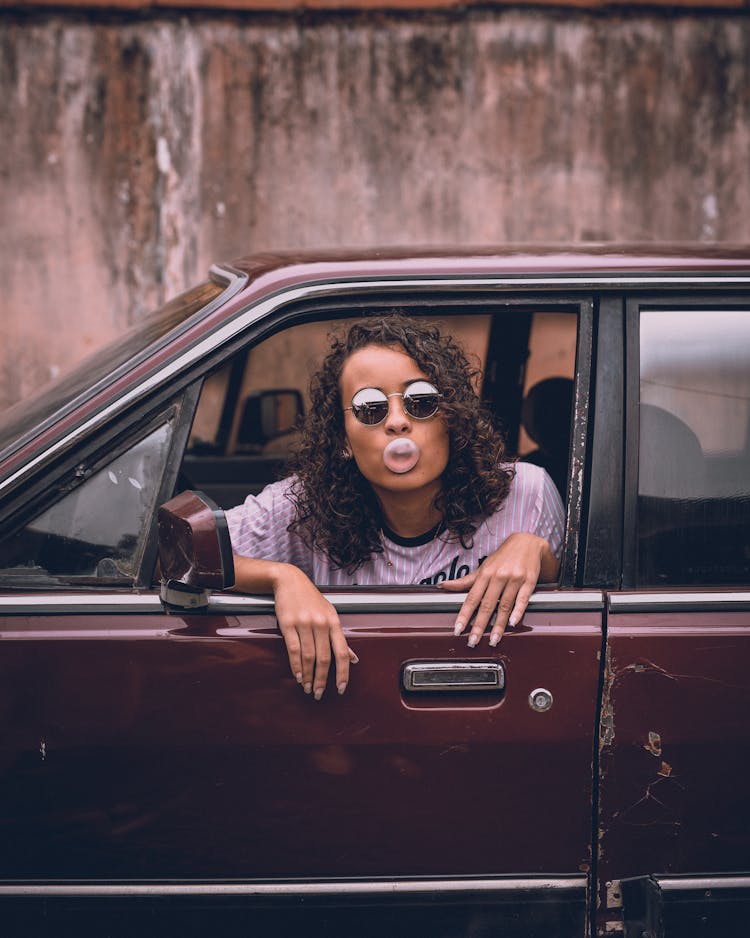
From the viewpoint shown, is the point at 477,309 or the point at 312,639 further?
the point at 477,309

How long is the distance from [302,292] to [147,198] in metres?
4.11

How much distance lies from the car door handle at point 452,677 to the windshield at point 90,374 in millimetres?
863

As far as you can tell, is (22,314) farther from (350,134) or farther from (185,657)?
(185,657)

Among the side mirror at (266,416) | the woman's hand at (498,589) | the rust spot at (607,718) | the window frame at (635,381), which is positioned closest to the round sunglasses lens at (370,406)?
the woman's hand at (498,589)

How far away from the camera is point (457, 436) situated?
2.13 m

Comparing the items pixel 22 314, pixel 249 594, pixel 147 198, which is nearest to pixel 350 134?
pixel 147 198

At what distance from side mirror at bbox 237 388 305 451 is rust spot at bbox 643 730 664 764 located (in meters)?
2.12

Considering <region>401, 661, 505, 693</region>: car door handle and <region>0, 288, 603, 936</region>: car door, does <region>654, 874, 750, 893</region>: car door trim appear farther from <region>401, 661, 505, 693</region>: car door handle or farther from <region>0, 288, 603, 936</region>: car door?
<region>401, 661, 505, 693</region>: car door handle

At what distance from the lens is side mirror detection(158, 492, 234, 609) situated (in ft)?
5.58

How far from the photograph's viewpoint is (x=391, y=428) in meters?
2.01

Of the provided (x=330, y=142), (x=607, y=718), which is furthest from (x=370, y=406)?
(x=330, y=142)

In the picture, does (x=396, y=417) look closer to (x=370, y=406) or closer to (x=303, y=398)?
(x=370, y=406)

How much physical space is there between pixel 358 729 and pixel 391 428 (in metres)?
0.62

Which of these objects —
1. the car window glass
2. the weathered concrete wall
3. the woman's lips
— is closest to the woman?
the woman's lips
